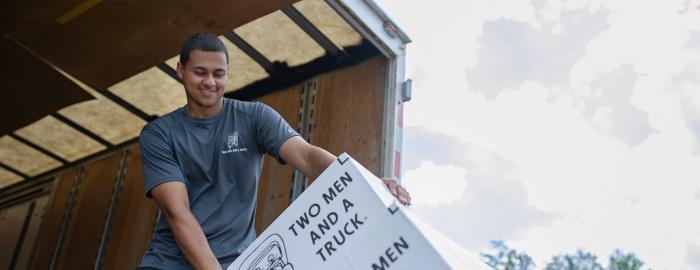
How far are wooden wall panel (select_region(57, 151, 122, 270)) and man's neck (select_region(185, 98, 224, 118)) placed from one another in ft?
13.3

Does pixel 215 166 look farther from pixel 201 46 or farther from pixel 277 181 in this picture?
pixel 277 181

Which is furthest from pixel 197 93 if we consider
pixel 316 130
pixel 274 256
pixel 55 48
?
pixel 55 48

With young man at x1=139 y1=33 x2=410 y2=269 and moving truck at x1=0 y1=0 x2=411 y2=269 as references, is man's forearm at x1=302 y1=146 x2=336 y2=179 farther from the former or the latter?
moving truck at x1=0 y1=0 x2=411 y2=269

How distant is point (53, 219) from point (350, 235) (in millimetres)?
5671

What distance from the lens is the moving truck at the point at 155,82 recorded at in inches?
159

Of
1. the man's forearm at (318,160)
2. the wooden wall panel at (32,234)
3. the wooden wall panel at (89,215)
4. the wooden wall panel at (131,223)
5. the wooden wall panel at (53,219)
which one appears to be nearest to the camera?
the man's forearm at (318,160)

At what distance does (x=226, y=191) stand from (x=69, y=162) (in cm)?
496

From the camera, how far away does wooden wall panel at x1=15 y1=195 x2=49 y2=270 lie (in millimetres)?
6602

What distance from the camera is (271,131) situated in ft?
7.14

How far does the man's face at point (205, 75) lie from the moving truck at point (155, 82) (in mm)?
1702

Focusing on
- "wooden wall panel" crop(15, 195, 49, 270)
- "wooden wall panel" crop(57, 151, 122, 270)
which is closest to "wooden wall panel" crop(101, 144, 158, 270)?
"wooden wall panel" crop(57, 151, 122, 270)

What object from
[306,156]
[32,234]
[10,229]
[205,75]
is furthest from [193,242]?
[10,229]

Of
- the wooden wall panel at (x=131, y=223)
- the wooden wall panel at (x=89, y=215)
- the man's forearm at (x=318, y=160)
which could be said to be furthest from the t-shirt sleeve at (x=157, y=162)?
the wooden wall panel at (x=89, y=215)

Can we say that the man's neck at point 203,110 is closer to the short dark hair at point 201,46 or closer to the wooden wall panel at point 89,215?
the short dark hair at point 201,46
